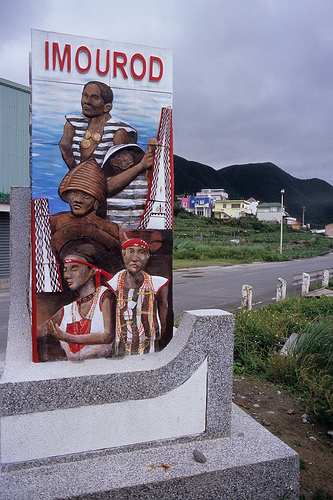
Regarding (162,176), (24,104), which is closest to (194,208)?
(24,104)

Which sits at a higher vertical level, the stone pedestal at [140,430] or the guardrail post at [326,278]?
the stone pedestal at [140,430]

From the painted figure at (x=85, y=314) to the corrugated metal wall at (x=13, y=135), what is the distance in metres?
15.6

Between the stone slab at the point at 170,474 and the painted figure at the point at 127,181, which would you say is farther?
the painted figure at the point at 127,181

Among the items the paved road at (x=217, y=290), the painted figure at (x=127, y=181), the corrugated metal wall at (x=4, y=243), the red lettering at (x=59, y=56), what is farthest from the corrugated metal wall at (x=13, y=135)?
the painted figure at (x=127, y=181)

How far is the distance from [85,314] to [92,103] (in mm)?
1440

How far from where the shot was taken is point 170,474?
222cm

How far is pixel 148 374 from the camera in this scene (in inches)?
95.2

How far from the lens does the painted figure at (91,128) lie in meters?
2.57

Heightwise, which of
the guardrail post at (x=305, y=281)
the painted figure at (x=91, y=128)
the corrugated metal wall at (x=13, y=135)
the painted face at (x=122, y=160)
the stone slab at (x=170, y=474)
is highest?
the corrugated metal wall at (x=13, y=135)

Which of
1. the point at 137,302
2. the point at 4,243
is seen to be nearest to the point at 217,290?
the point at 4,243

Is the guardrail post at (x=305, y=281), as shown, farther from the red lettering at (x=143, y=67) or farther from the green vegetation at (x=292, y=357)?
the red lettering at (x=143, y=67)

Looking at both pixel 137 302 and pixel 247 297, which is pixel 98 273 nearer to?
pixel 137 302

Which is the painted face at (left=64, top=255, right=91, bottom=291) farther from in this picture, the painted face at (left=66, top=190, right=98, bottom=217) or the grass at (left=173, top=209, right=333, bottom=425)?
the grass at (left=173, top=209, right=333, bottom=425)

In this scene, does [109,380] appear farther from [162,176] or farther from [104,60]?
[104,60]
